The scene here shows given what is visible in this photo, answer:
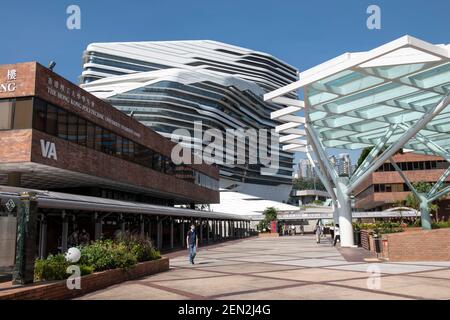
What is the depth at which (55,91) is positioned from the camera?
21938 mm

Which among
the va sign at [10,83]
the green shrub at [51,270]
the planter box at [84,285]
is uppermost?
the va sign at [10,83]

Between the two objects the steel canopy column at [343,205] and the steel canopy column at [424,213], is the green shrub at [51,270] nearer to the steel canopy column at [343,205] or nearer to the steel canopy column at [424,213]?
the steel canopy column at [343,205]

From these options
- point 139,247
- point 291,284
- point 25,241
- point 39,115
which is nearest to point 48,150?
point 39,115

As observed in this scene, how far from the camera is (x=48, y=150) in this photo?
2100 cm

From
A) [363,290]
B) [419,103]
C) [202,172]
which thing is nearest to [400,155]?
[202,172]

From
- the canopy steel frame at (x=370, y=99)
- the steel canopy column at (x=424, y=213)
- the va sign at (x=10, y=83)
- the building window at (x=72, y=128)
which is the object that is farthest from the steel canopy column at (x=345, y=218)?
the va sign at (x=10, y=83)

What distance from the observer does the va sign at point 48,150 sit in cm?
2059

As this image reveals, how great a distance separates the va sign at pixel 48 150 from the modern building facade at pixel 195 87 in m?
89.5

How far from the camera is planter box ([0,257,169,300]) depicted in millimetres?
9461

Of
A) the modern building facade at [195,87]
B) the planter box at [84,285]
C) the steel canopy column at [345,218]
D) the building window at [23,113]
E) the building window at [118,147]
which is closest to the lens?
the planter box at [84,285]

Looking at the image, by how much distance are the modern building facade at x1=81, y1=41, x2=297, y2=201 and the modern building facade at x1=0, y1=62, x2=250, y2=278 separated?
8017 cm

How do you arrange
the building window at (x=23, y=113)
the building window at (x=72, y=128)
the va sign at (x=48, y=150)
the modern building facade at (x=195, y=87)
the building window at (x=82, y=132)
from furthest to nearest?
the modern building facade at (x=195, y=87)
the building window at (x=82, y=132)
the building window at (x=72, y=128)
the va sign at (x=48, y=150)
the building window at (x=23, y=113)

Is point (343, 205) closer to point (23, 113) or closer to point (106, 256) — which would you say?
point (106, 256)

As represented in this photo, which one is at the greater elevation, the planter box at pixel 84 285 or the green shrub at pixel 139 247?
the green shrub at pixel 139 247
